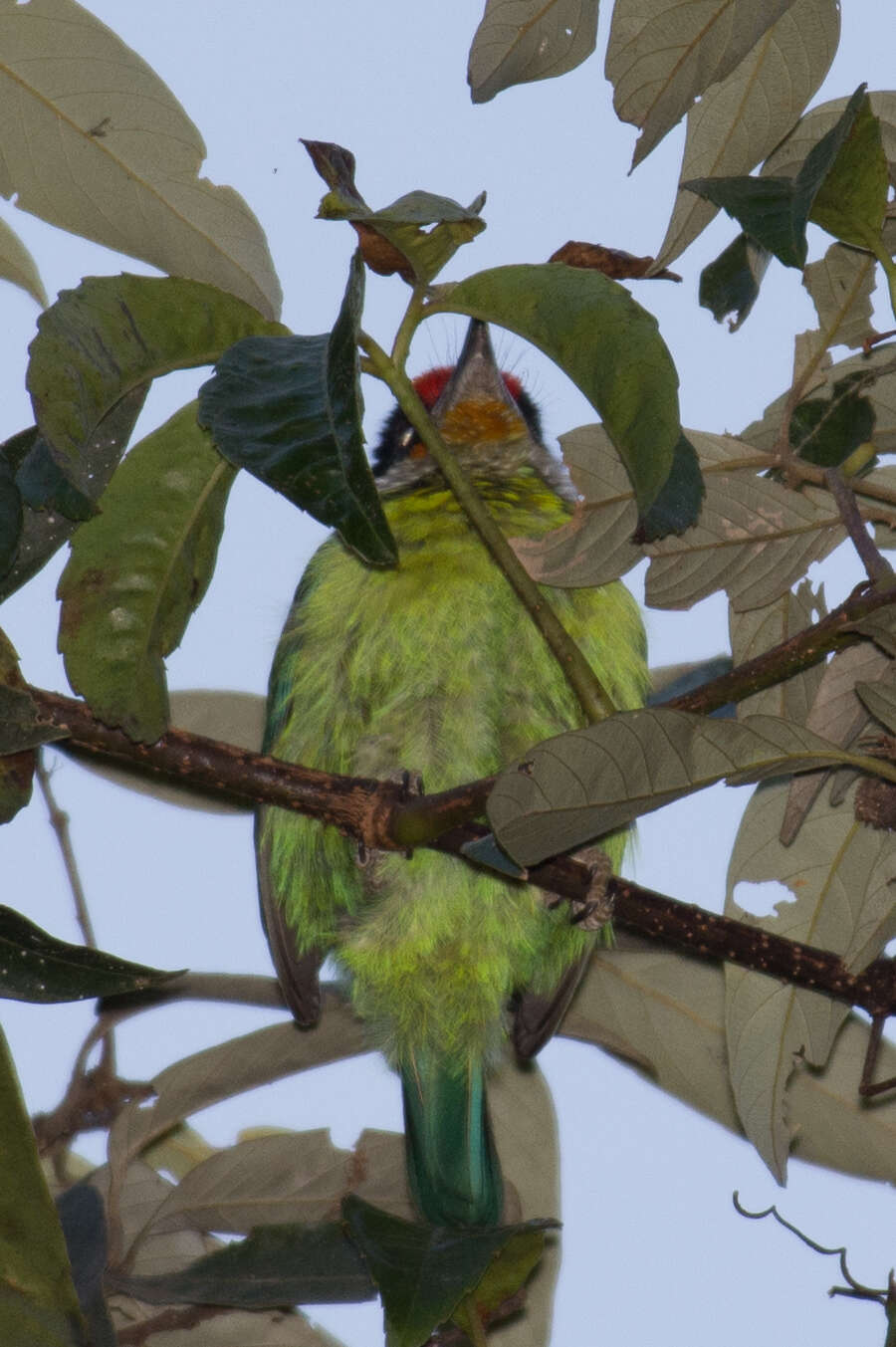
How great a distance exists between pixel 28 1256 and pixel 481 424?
6.75ft

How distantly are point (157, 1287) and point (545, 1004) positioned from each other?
892 mm

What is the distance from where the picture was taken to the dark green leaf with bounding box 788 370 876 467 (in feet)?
5.98

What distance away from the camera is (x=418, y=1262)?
1.58 m

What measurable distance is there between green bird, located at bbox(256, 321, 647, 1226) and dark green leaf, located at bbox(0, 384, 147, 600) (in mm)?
908

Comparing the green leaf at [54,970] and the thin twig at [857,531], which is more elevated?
the thin twig at [857,531]

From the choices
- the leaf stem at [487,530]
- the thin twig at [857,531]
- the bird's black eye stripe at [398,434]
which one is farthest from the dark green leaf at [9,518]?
the bird's black eye stripe at [398,434]

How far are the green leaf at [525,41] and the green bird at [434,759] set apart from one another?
91 centimetres

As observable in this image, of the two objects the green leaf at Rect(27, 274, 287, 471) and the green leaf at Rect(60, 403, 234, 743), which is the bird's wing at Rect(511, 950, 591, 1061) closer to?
the green leaf at Rect(60, 403, 234, 743)

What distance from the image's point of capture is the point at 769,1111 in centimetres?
194

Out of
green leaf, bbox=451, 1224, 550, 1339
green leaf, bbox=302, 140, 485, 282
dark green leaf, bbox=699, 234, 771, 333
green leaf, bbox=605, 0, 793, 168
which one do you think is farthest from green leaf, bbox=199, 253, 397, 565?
green leaf, bbox=451, 1224, 550, 1339

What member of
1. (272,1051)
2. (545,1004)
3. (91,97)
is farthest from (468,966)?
(91,97)

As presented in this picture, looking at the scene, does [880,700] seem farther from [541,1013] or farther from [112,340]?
[541,1013]

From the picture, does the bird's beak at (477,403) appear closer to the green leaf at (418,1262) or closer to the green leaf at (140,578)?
the green leaf at (140,578)

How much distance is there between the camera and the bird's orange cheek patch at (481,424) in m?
3.04
